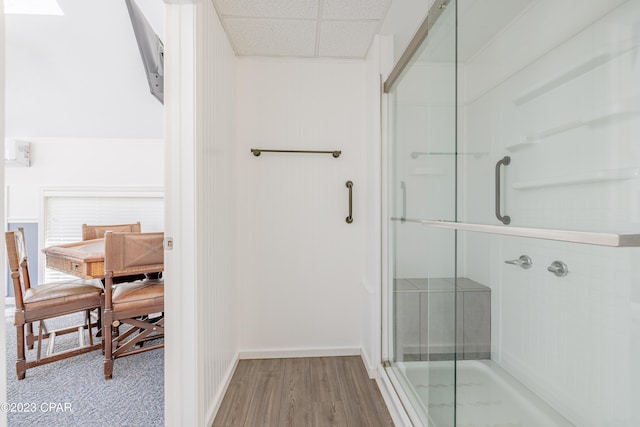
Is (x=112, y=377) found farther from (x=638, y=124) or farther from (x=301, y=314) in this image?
(x=638, y=124)

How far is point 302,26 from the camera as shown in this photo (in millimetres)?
1896

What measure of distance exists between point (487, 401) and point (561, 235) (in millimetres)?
818

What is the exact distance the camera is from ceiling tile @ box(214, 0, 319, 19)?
168cm

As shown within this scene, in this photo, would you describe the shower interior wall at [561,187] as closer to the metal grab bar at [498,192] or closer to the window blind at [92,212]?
the metal grab bar at [498,192]

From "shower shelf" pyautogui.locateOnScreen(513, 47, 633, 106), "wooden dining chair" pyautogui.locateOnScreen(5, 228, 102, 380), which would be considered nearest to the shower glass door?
"shower shelf" pyautogui.locateOnScreen(513, 47, 633, 106)

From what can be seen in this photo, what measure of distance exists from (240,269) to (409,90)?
63.8 inches

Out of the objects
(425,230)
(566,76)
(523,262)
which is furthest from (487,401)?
(566,76)

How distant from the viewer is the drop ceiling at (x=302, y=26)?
1.71 meters

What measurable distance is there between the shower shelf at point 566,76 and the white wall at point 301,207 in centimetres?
130

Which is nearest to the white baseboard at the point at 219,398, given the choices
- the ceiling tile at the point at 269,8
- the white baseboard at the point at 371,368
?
the white baseboard at the point at 371,368

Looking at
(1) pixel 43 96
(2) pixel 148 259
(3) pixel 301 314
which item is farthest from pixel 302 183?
(1) pixel 43 96

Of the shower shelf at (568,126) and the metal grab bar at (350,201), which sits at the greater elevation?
the shower shelf at (568,126)

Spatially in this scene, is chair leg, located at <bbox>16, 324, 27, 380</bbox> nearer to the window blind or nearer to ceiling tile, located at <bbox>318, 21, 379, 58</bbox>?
the window blind

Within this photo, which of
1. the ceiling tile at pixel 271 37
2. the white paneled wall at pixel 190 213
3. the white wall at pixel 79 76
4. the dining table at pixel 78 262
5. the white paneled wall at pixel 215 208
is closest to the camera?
the white paneled wall at pixel 190 213
